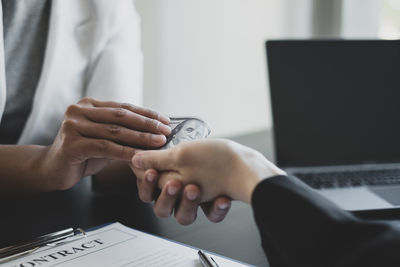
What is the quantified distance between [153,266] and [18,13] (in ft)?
2.26

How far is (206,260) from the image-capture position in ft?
1.52

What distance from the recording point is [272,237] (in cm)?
41

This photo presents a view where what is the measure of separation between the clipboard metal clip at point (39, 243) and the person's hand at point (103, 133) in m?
0.13

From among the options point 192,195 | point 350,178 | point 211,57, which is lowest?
point 350,178

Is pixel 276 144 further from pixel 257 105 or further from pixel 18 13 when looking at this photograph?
pixel 257 105

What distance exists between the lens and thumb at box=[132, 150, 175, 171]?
561mm

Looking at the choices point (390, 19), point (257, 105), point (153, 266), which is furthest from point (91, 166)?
point (390, 19)

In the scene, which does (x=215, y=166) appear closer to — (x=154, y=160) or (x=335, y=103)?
(x=154, y=160)

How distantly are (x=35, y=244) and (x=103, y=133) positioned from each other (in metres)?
0.19

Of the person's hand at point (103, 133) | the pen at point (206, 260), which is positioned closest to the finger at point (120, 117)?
the person's hand at point (103, 133)

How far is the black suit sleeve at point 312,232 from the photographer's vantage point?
353 mm

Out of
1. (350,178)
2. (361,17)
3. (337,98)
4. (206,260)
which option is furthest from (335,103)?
(361,17)

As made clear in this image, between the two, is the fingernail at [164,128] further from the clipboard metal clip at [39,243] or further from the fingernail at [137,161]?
the clipboard metal clip at [39,243]

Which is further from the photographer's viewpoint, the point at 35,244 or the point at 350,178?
the point at 350,178
